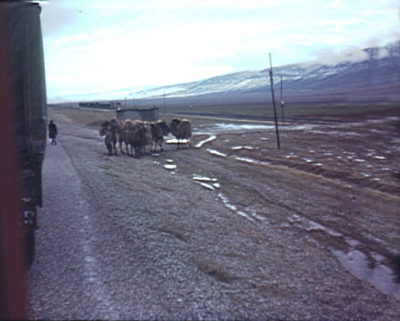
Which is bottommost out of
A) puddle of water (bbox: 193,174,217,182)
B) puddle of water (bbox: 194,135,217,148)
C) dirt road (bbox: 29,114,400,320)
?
dirt road (bbox: 29,114,400,320)

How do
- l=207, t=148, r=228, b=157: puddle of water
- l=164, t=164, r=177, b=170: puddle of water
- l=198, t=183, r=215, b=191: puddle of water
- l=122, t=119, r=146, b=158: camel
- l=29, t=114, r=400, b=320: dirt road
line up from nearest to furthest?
l=29, t=114, r=400, b=320: dirt road
l=198, t=183, r=215, b=191: puddle of water
l=164, t=164, r=177, b=170: puddle of water
l=122, t=119, r=146, b=158: camel
l=207, t=148, r=228, b=157: puddle of water

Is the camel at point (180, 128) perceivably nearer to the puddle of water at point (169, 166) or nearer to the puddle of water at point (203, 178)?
the puddle of water at point (169, 166)

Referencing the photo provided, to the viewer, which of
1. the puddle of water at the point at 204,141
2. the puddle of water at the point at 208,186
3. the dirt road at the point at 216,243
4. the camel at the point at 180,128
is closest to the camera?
the dirt road at the point at 216,243

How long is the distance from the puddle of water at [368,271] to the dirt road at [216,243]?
1.0 inches

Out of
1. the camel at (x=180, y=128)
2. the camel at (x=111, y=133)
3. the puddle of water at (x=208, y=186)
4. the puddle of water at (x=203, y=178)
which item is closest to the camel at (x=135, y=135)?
the camel at (x=111, y=133)

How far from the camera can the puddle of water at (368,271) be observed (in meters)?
6.98

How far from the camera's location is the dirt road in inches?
227

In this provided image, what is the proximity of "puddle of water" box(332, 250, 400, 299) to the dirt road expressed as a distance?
0.09ft

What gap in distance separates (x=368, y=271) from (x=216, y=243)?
2.52 m

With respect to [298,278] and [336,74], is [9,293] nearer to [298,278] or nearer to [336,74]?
[298,278]

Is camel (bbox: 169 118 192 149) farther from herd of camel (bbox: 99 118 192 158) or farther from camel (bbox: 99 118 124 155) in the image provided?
camel (bbox: 99 118 124 155)

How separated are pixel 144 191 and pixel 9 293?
248 inches

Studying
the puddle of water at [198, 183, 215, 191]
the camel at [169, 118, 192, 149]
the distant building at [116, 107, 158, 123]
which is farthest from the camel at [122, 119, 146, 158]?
the distant building at [116, 107, 158, 123]

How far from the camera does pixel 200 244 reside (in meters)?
7.92
